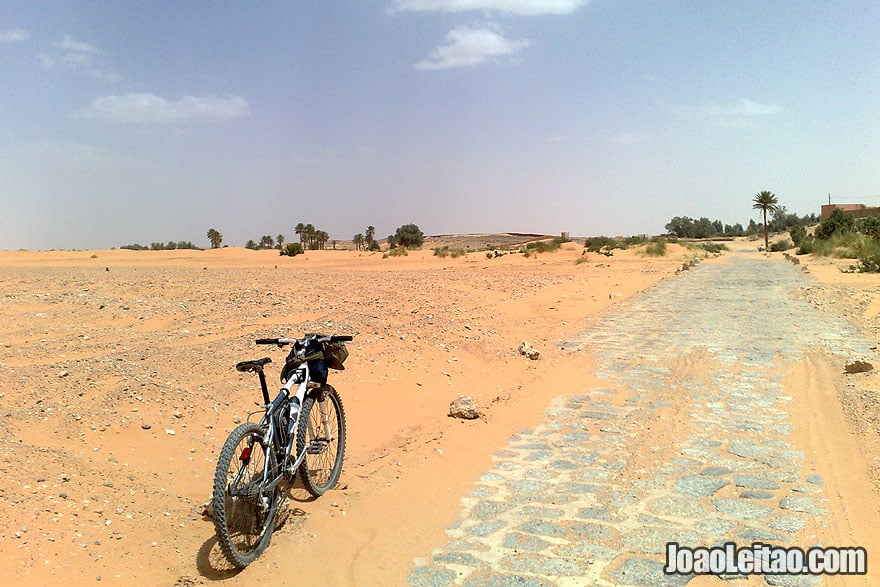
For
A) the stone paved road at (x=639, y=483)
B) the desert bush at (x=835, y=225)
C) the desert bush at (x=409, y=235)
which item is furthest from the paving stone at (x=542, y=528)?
the desert bush at (x=409, y=235)

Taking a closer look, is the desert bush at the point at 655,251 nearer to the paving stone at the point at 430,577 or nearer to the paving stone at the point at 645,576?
the paving stone at the point at 645,576

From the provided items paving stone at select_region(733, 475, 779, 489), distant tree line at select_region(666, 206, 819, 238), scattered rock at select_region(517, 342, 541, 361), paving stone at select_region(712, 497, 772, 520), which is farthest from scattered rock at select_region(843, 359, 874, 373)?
distant tree line at select_region(666, 206, 819, 238)

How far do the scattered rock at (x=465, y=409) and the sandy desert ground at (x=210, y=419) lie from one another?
0.40 feet

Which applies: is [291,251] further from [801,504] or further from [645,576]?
[645,576]

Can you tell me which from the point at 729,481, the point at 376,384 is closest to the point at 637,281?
the point at 376,384

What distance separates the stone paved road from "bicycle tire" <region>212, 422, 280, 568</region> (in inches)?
39.0

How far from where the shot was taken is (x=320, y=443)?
15.5 ft

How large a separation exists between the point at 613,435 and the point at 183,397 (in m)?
4.29

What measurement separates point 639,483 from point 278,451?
278 cm

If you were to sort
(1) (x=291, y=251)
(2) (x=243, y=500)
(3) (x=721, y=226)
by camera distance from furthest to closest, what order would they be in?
(3) (x=721, y=226), (1) (x=291, y=251), (2) (x=243, y=500)

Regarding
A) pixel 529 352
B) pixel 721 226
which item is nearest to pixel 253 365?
pixel 529 352

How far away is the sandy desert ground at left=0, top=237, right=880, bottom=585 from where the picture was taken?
3736 mm

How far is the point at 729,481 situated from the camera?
4.83 metres

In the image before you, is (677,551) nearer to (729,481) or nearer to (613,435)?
(729,481)
